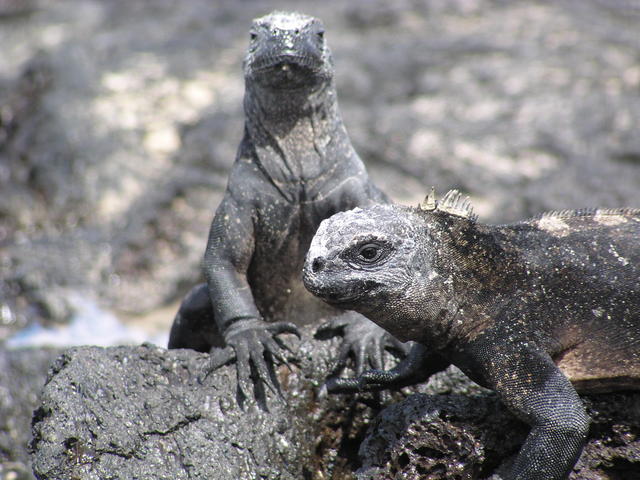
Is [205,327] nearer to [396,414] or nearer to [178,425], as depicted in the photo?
[178,425]

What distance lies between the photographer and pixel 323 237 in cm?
409

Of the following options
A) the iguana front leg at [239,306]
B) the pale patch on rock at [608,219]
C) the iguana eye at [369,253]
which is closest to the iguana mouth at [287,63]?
the iguana front leg at [239,306]

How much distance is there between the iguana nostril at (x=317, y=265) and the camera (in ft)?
13.2

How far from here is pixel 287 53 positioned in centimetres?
515

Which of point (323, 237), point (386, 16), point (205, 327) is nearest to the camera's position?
point (323, 237)

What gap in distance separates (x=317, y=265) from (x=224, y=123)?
29.2 ft

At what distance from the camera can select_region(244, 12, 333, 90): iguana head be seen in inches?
203

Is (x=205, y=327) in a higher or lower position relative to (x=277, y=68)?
lower

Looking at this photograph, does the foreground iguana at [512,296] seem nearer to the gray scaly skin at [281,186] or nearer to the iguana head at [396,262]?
the iguana head at [396,262]

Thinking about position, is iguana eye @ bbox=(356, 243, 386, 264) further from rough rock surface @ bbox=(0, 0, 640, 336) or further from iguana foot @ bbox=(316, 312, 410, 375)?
rough rock surface @ bbox=(0, 0, 640, 336)

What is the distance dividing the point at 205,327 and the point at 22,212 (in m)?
7.08

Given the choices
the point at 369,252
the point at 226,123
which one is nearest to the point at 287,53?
the point at 369,252

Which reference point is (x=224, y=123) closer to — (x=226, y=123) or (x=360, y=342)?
(x=226, y=123)

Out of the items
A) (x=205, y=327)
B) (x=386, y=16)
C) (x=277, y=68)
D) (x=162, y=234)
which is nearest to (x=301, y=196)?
(x=277, y=68)
